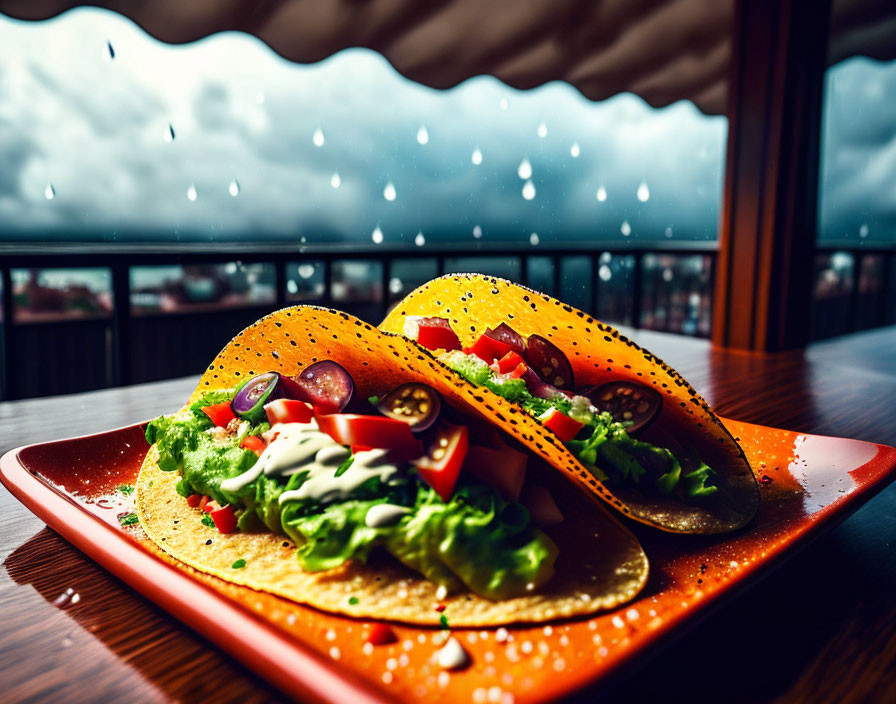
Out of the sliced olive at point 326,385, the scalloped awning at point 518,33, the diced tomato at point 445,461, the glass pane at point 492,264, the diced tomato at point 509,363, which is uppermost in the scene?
the scalloped awning at point 518,33

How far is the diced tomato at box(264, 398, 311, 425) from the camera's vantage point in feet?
3.49

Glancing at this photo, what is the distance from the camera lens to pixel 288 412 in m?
1.06

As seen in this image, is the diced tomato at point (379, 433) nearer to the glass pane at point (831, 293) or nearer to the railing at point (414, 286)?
the railing at point (414, 286)

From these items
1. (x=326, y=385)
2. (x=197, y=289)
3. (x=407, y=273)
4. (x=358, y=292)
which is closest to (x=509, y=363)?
(x=326, y=385)

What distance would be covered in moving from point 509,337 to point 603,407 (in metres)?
0.25

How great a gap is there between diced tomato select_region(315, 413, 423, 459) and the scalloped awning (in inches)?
84.4

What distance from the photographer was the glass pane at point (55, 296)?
503cm

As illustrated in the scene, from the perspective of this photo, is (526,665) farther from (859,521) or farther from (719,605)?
(859,521)

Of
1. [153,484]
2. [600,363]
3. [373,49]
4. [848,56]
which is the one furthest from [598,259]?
[153,484]

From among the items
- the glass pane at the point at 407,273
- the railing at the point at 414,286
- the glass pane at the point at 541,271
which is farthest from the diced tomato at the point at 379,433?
the glass pane at the point at 541,271

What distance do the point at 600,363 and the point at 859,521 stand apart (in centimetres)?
49

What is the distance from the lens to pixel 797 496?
1062mm

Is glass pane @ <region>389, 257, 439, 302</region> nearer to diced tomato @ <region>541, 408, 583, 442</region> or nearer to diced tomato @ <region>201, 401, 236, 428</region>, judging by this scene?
diced tomato @ <region>201, 401, 236, 428</region>

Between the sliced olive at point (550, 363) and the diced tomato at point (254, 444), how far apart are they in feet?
1.70
